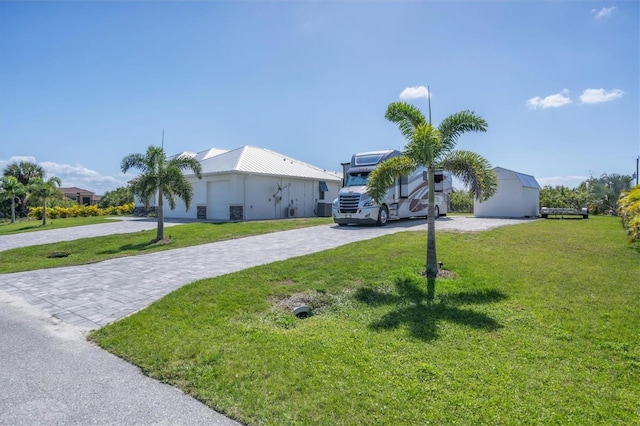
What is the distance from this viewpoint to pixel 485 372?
3.13 metres

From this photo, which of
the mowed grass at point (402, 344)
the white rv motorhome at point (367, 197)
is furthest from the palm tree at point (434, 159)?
the white rv motorhome at point (367, 197)

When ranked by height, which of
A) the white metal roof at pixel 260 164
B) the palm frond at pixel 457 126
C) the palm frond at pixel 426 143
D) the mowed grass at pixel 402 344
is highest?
the white metal roof at pixel 260 164

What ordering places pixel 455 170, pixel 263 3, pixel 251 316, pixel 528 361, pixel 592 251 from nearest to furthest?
1. pixel 528 361
2. pixel 251 316
3. pixel 455 170
4. pixel 592 251
5. pixel 263 3

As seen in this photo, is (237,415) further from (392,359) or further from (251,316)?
(251,316)

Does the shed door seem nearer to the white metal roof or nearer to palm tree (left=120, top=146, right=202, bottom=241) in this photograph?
the white metal roof

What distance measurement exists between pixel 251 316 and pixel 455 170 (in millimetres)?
5044

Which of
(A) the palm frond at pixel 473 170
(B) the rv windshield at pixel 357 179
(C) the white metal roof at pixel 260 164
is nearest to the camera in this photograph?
(A) the palm frond at pixel 473 170

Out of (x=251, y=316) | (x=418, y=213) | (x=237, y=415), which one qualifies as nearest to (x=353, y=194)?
(x=418, y=213)

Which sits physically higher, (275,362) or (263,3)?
(263,3)

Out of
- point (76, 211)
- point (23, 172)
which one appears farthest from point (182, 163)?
point (23, 172)

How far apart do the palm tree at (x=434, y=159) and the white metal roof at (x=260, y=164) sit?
14147mm

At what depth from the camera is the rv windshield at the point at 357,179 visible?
599 inches

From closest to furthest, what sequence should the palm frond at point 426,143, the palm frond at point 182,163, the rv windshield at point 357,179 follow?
the palm frond at point 426,143, the palm frond at point 182,163, the rv windshield at point 357,179

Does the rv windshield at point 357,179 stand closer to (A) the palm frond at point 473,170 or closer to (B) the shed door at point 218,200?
(A) the palm frond at point 473,170
